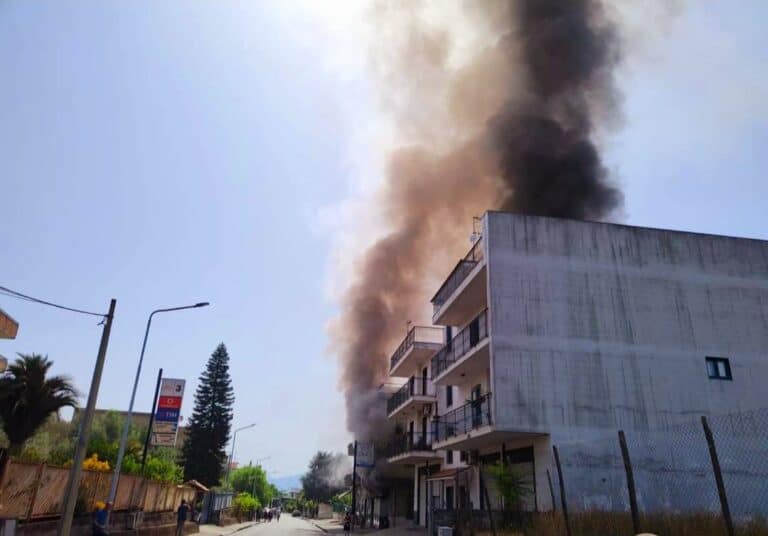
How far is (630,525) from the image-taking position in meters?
11.2

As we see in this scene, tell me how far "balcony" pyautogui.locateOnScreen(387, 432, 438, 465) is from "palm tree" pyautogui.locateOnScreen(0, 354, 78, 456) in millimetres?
18890

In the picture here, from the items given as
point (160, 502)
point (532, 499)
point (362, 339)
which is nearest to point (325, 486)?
point (362, 339)

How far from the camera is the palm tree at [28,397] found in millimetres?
20859

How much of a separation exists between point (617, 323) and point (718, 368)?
4158 millimetres

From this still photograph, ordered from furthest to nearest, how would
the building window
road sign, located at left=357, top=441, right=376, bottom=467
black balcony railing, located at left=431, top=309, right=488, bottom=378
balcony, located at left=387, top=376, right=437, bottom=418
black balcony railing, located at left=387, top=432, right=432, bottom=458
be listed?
road sign, located at left=357, top=441, right=376, bottom=467 < balcony, located at left=387, top=376, right=437, bottom=418 < black balcony railing, located at left=387, top=432, right=432, bottom=458 < black balcony railing, located at left=431, top=309, right=488, bottom=378 < the building window

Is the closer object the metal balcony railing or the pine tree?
the metal balcony railing

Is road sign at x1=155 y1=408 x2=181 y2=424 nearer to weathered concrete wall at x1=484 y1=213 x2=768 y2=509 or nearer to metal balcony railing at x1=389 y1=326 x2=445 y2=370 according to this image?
weathered concrete wall at x1=484 y1=213 x2=768 y2=509

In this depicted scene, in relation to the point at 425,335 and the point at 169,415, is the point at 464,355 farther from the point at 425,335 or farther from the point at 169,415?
the point at 169,415

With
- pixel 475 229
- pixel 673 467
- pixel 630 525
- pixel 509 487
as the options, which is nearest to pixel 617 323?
pixel 673 467

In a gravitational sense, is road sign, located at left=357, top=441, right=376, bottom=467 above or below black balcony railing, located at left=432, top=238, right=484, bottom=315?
below

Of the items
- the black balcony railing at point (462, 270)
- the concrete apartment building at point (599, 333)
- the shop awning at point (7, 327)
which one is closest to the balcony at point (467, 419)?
the concrete apartment building at point (599, 333)

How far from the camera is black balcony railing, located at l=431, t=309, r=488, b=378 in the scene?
69.7 ft

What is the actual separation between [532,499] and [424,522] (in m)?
16.2

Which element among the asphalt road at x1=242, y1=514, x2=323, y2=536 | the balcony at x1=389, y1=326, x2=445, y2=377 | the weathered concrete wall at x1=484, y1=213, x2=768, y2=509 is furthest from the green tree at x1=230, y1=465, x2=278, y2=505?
the weathered concrete wall at x1=484, y1=213, x2=768, y2=509
